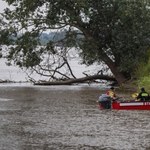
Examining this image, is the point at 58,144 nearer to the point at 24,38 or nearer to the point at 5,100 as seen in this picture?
the point at 5,100

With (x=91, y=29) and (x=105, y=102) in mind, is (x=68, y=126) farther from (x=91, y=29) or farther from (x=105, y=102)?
(x=91, y=29)

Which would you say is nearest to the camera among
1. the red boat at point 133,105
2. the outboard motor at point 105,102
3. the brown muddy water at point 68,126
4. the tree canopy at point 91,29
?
the brown muddy water at point 68,126

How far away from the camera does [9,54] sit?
4619 centimetres

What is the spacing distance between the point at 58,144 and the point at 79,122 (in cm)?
558

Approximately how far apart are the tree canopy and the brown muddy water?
11187 millimetres

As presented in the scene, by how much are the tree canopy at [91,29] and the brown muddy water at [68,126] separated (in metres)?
11.2

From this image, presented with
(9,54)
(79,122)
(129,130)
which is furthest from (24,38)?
(129,130)

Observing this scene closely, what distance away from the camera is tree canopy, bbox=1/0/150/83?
4378 centimetres

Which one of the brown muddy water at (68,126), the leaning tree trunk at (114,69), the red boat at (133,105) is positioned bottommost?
the brown muddy water at (68,126)

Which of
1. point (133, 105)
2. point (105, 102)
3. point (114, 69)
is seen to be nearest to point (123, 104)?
point (133, 105)

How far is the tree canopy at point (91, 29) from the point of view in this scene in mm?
43781

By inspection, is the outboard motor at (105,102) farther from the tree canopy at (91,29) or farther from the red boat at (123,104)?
the tree canopy at (91,29)

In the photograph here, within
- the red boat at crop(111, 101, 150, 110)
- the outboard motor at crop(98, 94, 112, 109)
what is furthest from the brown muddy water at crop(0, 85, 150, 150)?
the red boat at crop(111, 101, 150, 110)

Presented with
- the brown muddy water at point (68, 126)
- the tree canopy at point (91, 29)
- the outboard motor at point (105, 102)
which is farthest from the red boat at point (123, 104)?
the tree canopy at point (91, 29)
